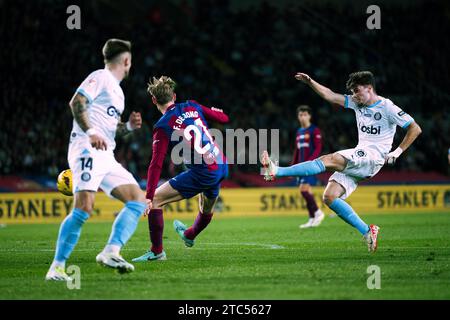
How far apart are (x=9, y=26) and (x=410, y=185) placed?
45.7 feet

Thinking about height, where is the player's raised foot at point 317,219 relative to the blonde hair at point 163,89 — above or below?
below

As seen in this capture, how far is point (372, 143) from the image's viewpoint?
9734 mm

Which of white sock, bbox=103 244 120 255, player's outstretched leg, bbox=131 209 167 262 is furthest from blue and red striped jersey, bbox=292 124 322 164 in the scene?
white sock, bbox=103 244 120 255

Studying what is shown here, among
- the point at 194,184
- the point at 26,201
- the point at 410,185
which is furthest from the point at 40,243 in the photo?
the point at 410,185

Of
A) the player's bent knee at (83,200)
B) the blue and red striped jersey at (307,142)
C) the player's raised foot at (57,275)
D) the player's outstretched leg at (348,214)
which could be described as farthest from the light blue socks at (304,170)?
the blue and red striped jersey at (307,142)

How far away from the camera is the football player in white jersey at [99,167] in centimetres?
688

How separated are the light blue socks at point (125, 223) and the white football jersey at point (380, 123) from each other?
3876 mm

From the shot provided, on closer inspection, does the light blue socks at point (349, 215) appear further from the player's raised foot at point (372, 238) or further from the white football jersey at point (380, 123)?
the white football jersey at point (380, 123)

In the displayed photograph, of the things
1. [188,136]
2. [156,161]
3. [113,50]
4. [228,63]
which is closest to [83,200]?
[113,50]

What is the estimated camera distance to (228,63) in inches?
1069

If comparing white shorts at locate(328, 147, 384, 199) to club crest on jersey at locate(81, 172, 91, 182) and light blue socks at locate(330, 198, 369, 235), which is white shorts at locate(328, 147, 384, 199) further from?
club crest on jersey at locate(81, 172, 91, 182)

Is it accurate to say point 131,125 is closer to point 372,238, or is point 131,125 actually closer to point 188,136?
point 188,136

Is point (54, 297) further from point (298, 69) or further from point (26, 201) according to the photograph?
point (298, 69)

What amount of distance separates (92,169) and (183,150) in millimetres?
2359
